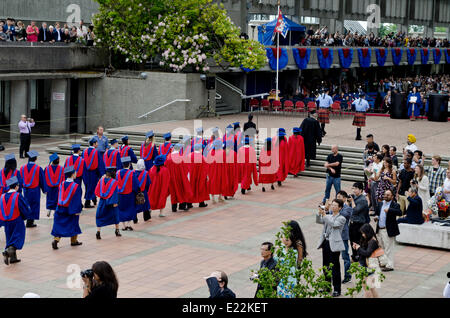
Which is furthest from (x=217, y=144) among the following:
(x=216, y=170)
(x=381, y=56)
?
(x=381, y=56)

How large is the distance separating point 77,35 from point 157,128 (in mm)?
6218

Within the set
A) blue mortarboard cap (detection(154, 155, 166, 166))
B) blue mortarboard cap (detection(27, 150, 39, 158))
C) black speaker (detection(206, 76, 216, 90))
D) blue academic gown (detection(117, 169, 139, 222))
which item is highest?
black speaker (detection(206, 76, 216, 90))

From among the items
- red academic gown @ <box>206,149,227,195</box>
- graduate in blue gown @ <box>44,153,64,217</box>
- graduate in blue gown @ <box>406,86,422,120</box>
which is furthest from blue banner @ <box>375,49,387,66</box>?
graduate in blue gown @ <box>44,153,64,217</box>

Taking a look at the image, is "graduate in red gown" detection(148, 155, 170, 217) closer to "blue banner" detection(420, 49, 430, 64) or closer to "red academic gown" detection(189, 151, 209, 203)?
"red academic gown" detection(189, 151, 209, 203)

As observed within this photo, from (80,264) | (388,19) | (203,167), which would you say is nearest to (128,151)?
(203,167)

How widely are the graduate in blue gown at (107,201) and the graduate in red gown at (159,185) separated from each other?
1935 millimetres

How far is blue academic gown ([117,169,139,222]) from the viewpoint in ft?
52.2

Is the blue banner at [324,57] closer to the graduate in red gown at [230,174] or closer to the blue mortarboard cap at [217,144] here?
the graduate in red gown at [230,174]

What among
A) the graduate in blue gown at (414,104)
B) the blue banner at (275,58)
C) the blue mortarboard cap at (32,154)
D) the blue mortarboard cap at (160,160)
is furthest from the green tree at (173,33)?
the blue mortarboard cap at (32,154)

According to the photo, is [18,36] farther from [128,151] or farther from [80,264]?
[80,264]

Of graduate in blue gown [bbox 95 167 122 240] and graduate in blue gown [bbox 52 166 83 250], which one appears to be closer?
graduate in blue gown [bbox 52 166 83 250]

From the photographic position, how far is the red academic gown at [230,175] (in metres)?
19.1

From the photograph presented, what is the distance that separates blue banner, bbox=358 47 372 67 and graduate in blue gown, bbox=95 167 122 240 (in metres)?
32.7

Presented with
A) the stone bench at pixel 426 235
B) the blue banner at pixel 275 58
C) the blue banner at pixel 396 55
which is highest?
the blue banner at pixel 396 55
